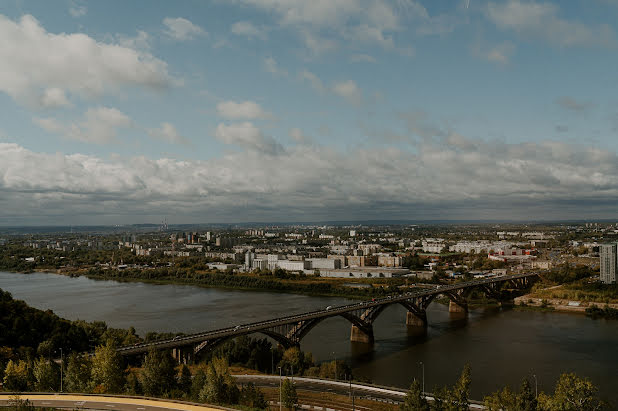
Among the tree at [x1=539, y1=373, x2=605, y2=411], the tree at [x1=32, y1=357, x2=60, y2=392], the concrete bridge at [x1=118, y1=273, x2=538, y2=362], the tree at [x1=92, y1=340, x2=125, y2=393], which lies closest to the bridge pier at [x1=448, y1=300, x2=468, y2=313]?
the concrete bridge at [x1=118, y1=273, x2=538, y2=362]

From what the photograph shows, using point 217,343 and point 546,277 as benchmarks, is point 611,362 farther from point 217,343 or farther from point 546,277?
point 546,277

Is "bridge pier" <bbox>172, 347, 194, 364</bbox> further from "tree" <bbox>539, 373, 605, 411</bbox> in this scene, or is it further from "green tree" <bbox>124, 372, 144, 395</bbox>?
"tree" <bbox>539, 373, 605, 411</bbox>

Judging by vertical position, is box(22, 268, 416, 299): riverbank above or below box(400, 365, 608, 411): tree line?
below

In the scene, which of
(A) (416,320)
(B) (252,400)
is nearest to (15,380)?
(B) (252,400)

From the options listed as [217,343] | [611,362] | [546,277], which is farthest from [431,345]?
[546,277]

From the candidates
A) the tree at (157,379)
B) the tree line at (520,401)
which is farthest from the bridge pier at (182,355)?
the tree line at (520,401)

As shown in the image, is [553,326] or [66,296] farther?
[66,296]

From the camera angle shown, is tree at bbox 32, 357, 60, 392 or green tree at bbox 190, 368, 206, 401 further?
tree at bbox 32, 357, 60, 392
